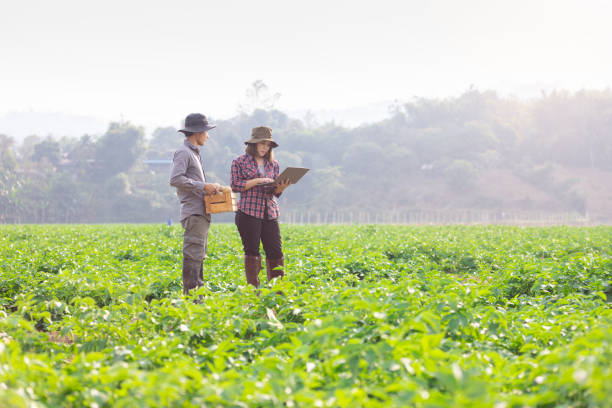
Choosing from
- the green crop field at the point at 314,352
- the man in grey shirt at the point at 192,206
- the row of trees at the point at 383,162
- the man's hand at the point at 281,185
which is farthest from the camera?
the row of trees at the point at 383,162

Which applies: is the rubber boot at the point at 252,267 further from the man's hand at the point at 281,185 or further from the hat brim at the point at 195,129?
the hat brim at the point at 195,129

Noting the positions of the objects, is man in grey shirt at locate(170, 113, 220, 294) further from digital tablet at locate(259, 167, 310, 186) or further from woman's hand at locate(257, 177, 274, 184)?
digital tablet at locate(259, 167, 310, 186)

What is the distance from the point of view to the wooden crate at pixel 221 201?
15.4 feet

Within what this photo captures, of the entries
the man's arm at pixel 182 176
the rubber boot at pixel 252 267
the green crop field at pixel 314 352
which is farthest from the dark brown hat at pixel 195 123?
the green crop field at pixel 314 352

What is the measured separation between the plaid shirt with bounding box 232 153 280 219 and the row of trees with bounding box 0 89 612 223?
52806 mm

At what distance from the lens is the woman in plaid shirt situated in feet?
16.3

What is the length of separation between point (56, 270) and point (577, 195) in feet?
198

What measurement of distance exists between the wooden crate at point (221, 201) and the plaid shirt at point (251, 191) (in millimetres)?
211

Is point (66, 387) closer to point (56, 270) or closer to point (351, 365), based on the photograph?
point (351, 365)

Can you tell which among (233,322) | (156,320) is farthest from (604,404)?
(156,320)

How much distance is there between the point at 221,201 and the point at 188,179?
37cm

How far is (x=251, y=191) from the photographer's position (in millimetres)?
4984

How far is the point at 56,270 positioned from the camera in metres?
7.40

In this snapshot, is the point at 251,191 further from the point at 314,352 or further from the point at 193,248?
the point at 314,352
